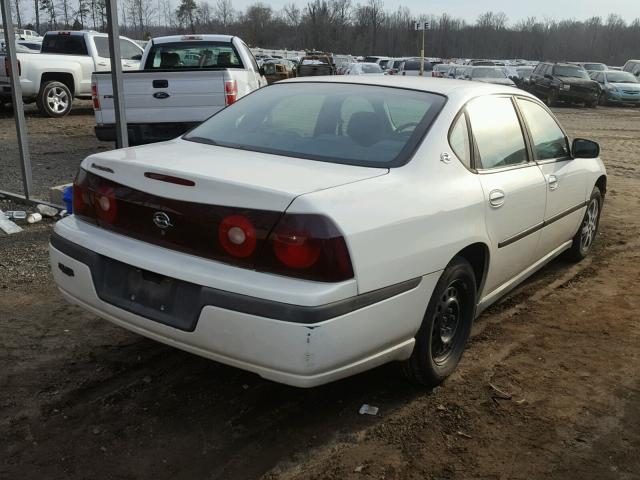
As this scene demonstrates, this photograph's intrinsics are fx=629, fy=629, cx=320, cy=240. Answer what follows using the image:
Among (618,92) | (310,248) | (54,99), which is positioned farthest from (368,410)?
(618,92)

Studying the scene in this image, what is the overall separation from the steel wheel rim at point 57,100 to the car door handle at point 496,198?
1396cm

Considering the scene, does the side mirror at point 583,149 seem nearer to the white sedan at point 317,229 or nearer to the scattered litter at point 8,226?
the white sedan at point 317,229

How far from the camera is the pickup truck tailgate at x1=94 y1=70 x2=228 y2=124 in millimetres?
7734

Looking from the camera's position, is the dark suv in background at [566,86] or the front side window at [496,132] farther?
the dark suv in background at [566,86]

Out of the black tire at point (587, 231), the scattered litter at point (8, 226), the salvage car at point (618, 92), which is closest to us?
the black tire at point (587, 231)

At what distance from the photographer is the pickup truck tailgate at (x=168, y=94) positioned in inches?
305

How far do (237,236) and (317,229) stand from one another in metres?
0.35

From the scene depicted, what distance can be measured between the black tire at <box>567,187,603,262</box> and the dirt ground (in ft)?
3.51

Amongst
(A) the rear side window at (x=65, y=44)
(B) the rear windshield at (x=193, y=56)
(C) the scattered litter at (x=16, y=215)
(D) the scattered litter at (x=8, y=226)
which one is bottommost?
(D) the scattered litter at (x=8, y=226)

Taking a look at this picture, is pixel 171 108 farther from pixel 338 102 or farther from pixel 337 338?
pixel 337 338

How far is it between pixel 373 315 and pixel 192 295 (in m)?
0.76

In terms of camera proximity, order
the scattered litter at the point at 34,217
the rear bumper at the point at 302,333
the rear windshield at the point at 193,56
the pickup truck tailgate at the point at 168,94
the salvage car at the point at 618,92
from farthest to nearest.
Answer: the salvage car at the point at 618,92 → the rear windshield at the point at 193,56 → the pickup truck tailgate at the point at 168,94 → the scattered litter at the point at 34,217 → the rear bumper at the point at 302,333

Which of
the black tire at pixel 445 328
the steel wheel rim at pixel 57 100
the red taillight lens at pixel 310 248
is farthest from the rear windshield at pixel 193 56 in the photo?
the red taillight lens at pixel 310 248

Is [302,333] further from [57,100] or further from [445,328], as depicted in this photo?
[57,100]
